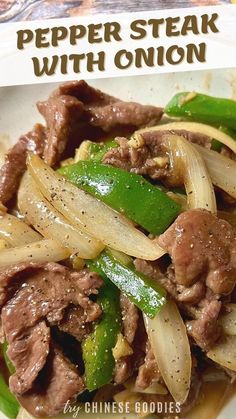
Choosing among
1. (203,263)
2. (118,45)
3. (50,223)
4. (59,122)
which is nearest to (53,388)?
(50,223)

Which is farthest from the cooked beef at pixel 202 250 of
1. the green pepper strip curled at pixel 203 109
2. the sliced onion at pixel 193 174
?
the green pepper strip curled at pixel 203 109

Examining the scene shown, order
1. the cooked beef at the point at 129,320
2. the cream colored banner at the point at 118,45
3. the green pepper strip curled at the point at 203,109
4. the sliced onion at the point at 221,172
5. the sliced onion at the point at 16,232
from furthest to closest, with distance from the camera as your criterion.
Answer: the cream colored banner at the point at 118,45, the green pepper strip curled at the point at 203,109, the sliced onion at the point at 16,232, the sliced onion at the point at 221,172, the cooked beef at the point at 129,320

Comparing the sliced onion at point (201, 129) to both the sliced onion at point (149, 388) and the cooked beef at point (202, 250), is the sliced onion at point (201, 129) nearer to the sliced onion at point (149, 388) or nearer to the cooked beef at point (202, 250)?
the cooked beef at point (202, 250)

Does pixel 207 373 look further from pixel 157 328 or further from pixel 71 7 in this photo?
pixel 71 7

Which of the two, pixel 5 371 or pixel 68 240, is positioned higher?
pixel 68 240

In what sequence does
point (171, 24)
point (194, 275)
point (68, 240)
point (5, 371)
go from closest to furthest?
point (194, 275) → point (68, 240) → point (5, 371) → point (171, 24)

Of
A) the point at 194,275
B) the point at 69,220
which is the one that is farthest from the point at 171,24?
the point at 194,275

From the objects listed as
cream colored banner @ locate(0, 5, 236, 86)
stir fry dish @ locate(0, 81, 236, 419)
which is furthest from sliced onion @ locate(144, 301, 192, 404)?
cream colored banner @ locate(0, 5, 236, 86)

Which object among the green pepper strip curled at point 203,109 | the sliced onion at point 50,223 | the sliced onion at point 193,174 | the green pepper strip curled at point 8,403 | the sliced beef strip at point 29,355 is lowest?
the green pepper strip curled at point 8,403
